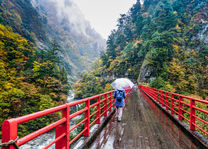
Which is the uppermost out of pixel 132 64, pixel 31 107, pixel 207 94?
pixel 132 64

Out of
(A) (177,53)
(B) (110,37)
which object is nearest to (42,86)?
(A) (177,53)

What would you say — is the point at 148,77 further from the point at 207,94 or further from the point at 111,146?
the point at 111,146

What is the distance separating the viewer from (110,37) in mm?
57594

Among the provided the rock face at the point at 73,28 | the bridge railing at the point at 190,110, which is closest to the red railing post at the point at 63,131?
the bridge railing at the point at 190,110

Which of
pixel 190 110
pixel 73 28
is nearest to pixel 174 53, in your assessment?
pixel 190 110

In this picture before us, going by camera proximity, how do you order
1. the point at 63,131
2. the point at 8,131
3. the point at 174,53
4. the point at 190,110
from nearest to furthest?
the point at 8,131 → the point at 63,131 → the point at 190,110 → the point at 174,53

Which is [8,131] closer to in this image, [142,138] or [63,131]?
[63,131]

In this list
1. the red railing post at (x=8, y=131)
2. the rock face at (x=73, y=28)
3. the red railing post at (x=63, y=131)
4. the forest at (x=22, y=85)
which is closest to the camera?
the red railing post at (x=8, y=131)

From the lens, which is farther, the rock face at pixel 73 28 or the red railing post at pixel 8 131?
the rock face at pixel 73 28

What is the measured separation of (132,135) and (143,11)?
58438 millimetres

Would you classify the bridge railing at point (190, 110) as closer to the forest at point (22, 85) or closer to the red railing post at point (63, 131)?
the red railing post at point (63, 131)

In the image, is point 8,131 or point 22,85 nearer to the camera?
point 8,131

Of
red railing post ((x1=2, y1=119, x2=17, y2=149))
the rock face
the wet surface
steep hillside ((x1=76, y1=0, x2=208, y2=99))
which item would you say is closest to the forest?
the wet surface

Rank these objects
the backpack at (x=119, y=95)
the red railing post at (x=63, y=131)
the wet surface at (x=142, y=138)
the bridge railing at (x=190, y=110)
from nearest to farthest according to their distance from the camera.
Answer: the red railing post at (x=63, y=131), the wet surface at (x=142, y=138), the bridge railing at (x=190, y=110), the backpack at (x=119, y=95)
